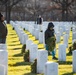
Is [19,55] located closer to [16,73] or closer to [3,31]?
[3,31]

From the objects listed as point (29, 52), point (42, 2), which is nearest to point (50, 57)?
point (29, 52)

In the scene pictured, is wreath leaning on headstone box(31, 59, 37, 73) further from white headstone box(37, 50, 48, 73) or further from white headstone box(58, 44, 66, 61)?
white headstone box(58, 44, 66, 61)

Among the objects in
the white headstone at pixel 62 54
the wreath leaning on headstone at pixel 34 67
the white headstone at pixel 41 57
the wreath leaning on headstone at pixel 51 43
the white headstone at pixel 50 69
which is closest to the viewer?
the white headstone at pixel 50 69

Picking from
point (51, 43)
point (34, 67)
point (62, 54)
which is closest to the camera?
point (34, 67)

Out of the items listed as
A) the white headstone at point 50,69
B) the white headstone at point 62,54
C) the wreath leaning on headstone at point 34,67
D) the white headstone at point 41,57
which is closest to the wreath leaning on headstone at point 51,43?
the white headstone at point 62,54

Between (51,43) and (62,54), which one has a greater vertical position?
(51,43)

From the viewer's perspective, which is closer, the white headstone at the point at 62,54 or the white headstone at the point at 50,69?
the white headstone at the point at 50,69

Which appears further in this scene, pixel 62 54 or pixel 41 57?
pixel 62 54

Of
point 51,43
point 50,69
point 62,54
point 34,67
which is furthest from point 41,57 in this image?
point 51,43

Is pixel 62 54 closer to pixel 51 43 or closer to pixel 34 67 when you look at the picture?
pixel 51 43

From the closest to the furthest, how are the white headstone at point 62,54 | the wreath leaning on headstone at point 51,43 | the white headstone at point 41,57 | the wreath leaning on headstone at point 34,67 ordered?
the white headstone at point 41,57, the wreath leaning on headstone at point 34,67, the white headstone at point 62,54, the wreath leaning on headstone at point 51,43

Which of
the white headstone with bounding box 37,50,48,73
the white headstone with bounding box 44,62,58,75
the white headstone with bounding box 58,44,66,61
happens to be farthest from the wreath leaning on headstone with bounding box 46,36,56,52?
the white headstone with bounding box 44,62,58,75

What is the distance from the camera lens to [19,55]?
1609 centimetres

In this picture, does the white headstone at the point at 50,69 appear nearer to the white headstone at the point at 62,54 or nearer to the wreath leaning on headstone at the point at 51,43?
the white headstone at the point at 62,54
